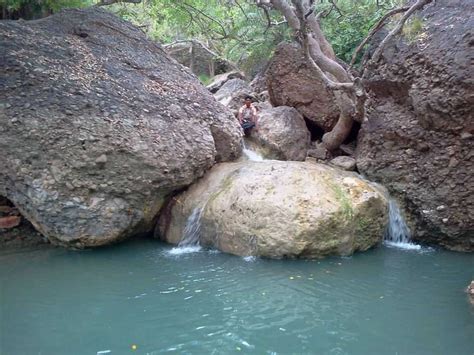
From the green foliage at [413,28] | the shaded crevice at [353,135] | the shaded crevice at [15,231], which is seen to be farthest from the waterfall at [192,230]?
the green foliage at [413,28]

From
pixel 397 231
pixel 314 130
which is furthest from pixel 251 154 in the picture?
pixel 397 231

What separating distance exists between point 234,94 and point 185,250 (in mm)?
6582

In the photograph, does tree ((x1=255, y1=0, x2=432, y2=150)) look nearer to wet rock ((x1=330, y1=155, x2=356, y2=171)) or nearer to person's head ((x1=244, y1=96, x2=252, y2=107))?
wet rock ((x1=330, y1=155, x2=356, y2=171))

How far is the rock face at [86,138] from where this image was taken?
746 cm

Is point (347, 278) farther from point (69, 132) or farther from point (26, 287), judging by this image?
point (69, 132)

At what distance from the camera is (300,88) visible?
37.9 feet

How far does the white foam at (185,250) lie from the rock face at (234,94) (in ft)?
17.3

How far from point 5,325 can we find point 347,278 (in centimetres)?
446

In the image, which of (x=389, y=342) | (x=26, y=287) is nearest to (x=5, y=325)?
(x=26, y=287)

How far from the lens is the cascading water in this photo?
324 inches

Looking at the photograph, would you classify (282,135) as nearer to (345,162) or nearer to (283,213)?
(345,162)

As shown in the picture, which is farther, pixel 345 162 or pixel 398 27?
pixel 345 162

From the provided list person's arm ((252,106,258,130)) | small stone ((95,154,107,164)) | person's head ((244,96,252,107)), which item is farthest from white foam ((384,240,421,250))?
small stone ((95,154,107,164))

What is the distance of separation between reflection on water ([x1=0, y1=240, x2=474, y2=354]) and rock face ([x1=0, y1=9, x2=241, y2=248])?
2.40 feet
